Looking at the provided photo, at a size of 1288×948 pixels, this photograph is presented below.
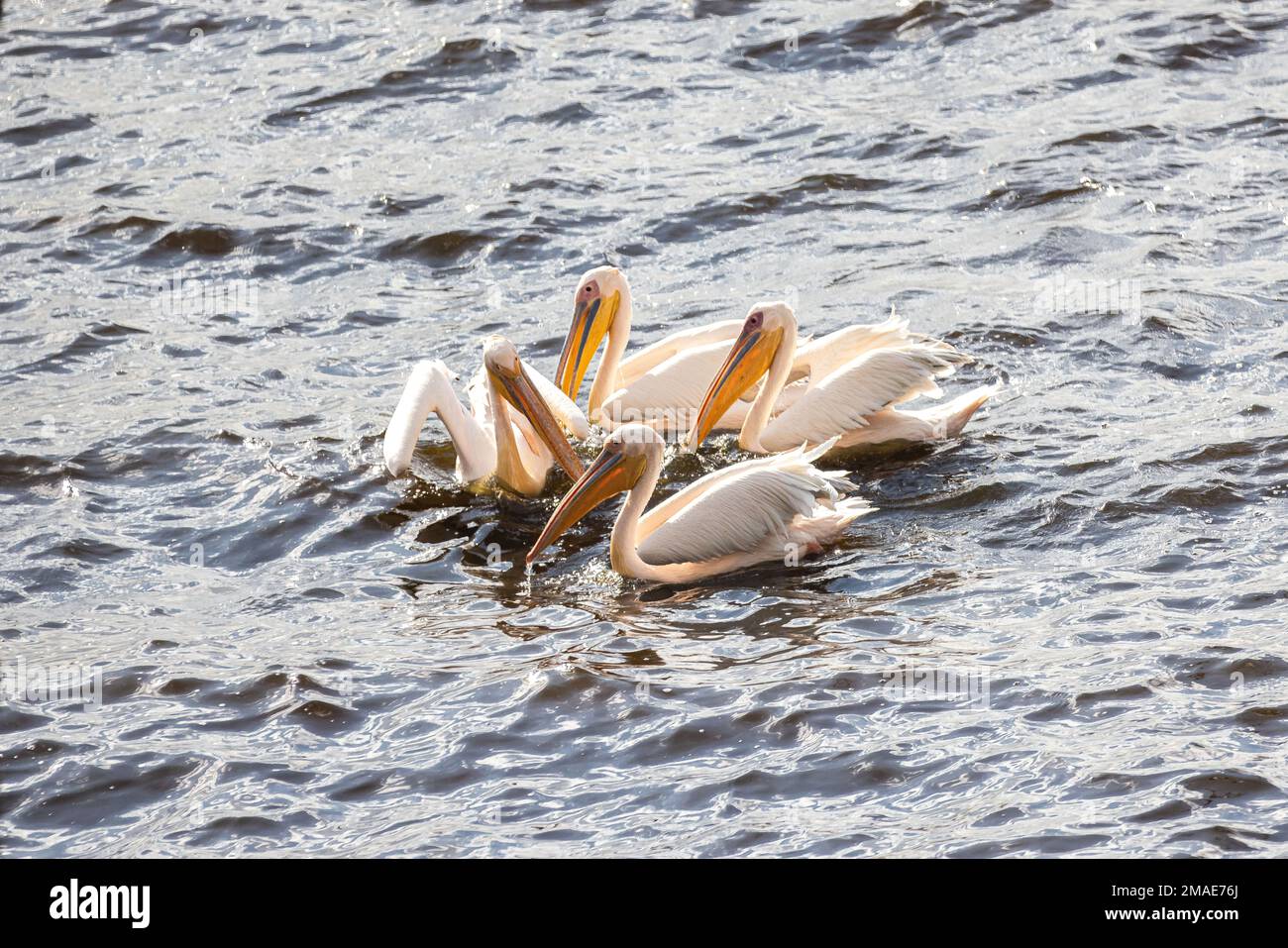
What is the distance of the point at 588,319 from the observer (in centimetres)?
765

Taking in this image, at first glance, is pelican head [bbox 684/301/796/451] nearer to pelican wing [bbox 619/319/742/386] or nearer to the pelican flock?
the pelican flock

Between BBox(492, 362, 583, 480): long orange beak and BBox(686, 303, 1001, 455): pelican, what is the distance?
0.69 metres

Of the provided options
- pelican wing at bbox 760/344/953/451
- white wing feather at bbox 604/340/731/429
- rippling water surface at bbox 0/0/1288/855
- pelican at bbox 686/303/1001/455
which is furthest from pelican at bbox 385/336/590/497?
pelican wing at bbox 760/344/953/451

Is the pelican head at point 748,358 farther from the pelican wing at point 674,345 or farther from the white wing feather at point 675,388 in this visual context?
the pelican wing at point 674,345

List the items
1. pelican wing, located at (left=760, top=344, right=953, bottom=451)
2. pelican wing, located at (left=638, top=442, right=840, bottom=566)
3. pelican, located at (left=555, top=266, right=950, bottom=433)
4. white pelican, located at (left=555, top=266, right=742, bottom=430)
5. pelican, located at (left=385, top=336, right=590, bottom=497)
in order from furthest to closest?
white pelican, located at (left=555, top=266, right=742, bottom=430) < pelican, located at (left=555, top=266, right=950, bottom=433) < pelican wing, located at (left=760, top=344, right=953, bottom=451) < pelican, located at (left=385, top=336, right=590, bottom=497) < pelican wing, located at (left=638, top=442, right=840, bottom=566)

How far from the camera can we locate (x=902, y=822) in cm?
446

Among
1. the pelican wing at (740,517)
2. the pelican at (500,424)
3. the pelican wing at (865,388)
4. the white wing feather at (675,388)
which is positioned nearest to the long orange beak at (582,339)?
the white wing feather at (675,388)

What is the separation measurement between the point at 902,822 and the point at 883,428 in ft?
9.32

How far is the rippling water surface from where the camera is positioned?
4789mm

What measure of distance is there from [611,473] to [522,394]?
75 centimetres

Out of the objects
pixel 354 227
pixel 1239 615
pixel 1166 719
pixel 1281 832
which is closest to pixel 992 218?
pixel 354 227

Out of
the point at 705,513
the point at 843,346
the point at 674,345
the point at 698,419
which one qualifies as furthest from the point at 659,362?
the point at 705,513

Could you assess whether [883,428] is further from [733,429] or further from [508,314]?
[508,314]

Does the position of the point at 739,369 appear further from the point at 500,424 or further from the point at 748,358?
the point at 500,424
